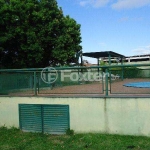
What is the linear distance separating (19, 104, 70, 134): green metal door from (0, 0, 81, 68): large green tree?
977 centimetres

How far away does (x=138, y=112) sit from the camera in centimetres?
613

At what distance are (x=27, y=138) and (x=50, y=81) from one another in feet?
6.45

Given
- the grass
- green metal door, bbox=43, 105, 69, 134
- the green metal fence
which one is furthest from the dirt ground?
the grass

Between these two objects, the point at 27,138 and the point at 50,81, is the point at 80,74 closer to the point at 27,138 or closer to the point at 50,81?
the point at 50,81

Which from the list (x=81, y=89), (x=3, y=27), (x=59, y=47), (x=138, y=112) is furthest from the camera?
(x=59, y=47)

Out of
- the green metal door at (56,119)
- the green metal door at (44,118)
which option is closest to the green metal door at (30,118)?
the green metal door at (44,118)

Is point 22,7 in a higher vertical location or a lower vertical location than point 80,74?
higher

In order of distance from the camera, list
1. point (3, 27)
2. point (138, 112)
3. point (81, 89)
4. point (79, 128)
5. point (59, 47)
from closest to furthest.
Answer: point (138, 112) < point (79, 128) < point (81, 89) < point (3, 27) < point (59, 47)

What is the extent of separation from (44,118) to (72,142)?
126cm

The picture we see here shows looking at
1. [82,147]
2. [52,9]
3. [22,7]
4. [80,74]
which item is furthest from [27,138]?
[52,9]

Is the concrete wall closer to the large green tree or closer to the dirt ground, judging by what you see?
the dirt ground

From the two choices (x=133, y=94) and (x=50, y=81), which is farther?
(x=50, y=81)

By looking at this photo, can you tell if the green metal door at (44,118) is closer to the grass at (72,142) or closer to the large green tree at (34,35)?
the grass at (72,142)

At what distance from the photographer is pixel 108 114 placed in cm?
637
